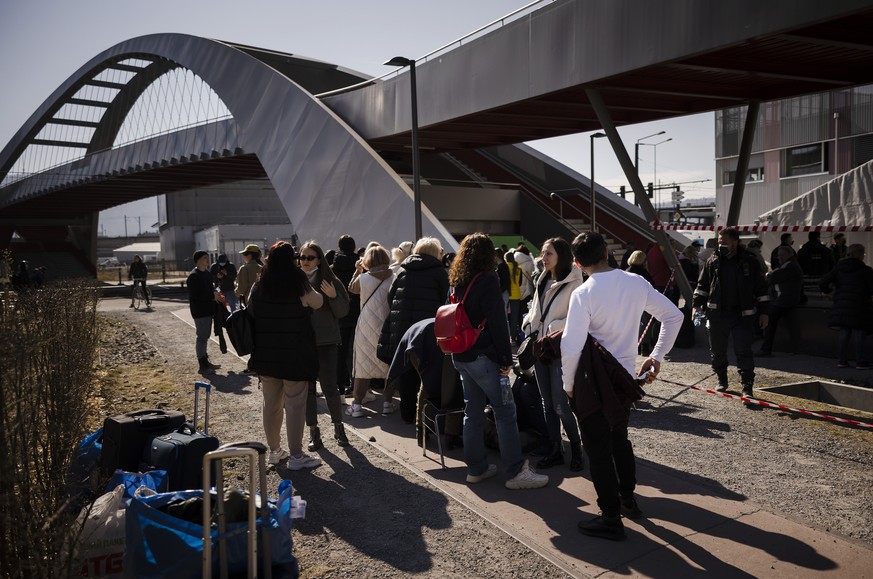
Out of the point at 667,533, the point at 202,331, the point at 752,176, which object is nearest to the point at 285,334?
the point at 667,533

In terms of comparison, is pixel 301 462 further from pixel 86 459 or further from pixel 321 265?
pixel 321 265

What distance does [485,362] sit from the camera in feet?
15.8

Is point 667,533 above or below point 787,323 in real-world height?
below

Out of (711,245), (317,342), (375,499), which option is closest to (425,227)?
(711,245)

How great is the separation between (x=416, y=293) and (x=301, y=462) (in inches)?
79.1

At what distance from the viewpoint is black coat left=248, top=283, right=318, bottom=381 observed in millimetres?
5441

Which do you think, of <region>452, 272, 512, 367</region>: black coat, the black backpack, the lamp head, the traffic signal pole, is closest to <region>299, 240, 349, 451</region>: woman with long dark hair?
the black backpack

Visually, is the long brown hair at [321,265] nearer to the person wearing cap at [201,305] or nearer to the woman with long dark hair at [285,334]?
the woman with long dark hair at [285,334]

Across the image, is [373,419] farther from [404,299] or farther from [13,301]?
[13,301]

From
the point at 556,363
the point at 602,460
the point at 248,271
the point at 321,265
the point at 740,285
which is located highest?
the point at 321,265

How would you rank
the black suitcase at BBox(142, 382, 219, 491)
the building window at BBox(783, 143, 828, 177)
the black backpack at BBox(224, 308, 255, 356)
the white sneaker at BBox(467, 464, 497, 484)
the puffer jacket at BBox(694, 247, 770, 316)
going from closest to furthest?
the black suitcase at BBox(142, 382, 219, 491)
the white sneaker at BBox(467, 464, 497, 484)
the black backpack at BBox(224, 308, 255, 356)
the puffer jacket at BBox(694, 247, 770, 316)
the building window at BBox(783, 143, 828, 177)

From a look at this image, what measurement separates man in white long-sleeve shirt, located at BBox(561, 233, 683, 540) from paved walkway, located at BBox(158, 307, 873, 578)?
0.24 meters

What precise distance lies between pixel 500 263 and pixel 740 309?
518cm

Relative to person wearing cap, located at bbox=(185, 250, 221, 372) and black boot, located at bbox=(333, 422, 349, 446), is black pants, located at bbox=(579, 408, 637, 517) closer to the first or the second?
black boot, located at bbox=(333, 422, 349, 446)
